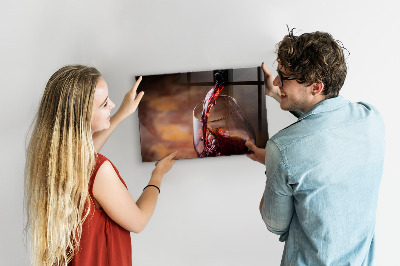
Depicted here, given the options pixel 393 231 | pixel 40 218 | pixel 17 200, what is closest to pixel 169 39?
pixel 40 218

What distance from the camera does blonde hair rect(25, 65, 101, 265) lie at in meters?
1.21

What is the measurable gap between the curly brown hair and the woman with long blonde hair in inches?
24.6

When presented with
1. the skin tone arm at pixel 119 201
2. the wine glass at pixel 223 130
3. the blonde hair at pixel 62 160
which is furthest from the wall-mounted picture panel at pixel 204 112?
the blonde hair at pixel 62 160

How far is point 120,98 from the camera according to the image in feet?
5.68

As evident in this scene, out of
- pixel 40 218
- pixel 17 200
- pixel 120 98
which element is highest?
pixel 120 98

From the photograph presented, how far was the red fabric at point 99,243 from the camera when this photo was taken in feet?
4.26

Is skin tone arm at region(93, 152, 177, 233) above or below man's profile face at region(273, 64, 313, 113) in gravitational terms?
below

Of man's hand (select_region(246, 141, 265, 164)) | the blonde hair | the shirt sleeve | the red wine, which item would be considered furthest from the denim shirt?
the blonde hair

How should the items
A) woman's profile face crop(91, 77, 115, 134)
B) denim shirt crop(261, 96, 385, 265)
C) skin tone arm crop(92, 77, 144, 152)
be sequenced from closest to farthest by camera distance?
denim shirt crop(261, 96, 385, 265) → woman's profile face crop(91, 77, 115, 134) → skin tone arm crop(92, 77, 144, 152)

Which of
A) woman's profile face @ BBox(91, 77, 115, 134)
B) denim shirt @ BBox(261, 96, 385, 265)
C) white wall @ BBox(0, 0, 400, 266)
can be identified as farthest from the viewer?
white wall @ BBox(0, 0, 400, 266)

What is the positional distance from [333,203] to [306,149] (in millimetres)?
189

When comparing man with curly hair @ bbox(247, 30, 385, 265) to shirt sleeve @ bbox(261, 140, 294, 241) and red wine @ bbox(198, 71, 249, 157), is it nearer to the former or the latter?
shirt sleeve @ bbox(261, 140, 294, 241)

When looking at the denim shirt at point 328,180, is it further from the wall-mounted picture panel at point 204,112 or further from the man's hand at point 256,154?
the wall-mounted picture panel at point 204,112

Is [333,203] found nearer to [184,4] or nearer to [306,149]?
[306,149]
